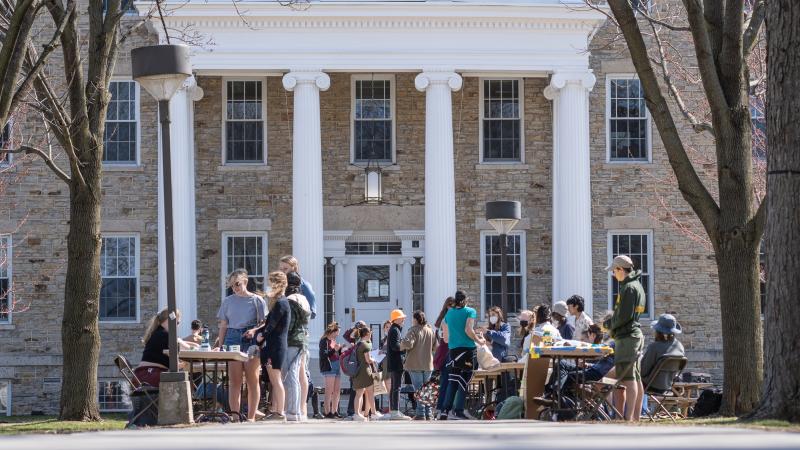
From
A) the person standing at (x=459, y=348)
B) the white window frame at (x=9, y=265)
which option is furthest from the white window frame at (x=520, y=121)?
the person standing at (x=459, y=348)

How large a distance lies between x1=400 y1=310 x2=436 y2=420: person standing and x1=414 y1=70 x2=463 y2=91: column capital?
8580 millimetres

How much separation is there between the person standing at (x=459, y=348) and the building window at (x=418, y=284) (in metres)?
11.0

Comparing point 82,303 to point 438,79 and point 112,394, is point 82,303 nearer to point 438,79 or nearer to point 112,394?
point 112,394

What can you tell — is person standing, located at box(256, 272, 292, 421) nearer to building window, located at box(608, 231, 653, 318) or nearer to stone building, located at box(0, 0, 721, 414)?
stone building, located at box(0, 0, 721, 414)

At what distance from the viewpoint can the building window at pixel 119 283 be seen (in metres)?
29.6

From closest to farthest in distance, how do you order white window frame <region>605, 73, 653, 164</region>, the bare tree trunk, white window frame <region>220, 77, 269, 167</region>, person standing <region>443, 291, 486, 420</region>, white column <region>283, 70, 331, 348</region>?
the bare tree trunk
person standing <region>443, 291, 486, 420</region>
white column <region>283, 70, 331, 348</region>
white window frame <region>220, 77, 269, 167</region>
white window frame <region>605, 73, 653, 164</region>

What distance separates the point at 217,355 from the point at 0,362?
15309 millimetres

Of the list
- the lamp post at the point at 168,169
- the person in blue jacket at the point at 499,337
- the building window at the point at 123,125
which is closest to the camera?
the lamp post at the point at 168,169

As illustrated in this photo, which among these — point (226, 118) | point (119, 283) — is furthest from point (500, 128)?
point (119, 283)

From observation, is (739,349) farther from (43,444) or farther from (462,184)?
(462,184)

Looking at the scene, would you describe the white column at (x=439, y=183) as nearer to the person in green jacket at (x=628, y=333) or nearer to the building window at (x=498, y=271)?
the building window at (x=498, y=271)

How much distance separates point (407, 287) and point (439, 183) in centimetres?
273

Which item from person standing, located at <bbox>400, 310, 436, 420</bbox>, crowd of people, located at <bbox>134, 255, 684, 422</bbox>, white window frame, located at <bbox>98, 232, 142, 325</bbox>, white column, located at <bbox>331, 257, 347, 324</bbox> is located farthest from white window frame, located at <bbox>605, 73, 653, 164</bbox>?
person standing, located at <bbox>400, 310, 436, 420</bbox>

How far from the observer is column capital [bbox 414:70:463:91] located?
28.1m
